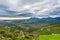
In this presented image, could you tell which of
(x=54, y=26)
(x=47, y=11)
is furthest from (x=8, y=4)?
(x=54, y=26)

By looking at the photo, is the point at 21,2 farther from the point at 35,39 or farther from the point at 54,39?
the point at 54,39

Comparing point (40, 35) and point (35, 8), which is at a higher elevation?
point (35, 8)

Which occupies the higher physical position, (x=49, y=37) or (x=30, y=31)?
(x=30, y=31)

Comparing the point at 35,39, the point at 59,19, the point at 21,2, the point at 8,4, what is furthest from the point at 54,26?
the point at 8,4

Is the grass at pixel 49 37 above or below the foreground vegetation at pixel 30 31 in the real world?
below

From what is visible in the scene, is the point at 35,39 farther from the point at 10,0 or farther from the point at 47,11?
the point at 10,0

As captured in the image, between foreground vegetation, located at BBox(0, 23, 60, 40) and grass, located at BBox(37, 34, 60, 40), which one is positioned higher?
foreground vegetation, located at BBox(0, 23, 60, 40)

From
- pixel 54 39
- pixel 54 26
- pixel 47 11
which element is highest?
pixel 47 11
